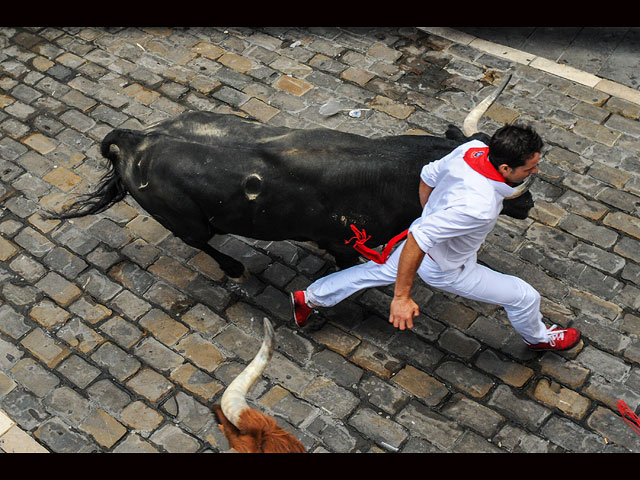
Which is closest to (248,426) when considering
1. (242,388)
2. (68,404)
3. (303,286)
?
(242,388)

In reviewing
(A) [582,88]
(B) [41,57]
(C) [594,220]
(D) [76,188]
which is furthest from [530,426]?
(B) [41,57]

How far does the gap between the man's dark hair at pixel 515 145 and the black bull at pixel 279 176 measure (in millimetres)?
760

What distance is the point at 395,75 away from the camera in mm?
8555

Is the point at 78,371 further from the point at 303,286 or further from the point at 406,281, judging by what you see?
the point at 406,281

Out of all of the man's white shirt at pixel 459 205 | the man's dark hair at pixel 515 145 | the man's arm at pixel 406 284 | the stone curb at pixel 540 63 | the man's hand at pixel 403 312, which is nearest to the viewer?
the man's dark hair at pixel 515 145

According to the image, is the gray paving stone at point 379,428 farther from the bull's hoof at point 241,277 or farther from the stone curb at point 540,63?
the stone curb at point 540,63

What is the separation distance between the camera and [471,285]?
5.36 m

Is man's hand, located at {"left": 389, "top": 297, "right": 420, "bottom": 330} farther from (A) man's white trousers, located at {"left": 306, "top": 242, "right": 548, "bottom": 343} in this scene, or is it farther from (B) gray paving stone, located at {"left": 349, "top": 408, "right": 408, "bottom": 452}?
(B) gray paving stone, located at {"left": 349, "top": 408, "right": 408, "bottom": 452}

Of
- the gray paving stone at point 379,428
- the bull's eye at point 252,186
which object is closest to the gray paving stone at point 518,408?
the gray paving stone at point 379,428

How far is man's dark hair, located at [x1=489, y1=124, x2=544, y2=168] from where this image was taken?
4527 mm

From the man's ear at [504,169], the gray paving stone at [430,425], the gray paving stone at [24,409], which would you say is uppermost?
the man's ear at [504,169]

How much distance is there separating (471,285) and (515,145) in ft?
4.10

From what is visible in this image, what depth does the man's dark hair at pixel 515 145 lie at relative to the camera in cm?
453

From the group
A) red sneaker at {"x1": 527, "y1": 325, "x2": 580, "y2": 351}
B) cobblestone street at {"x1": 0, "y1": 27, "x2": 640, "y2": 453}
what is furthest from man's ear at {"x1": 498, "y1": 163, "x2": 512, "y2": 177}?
cobblestone street at {"x1": 0, "y1": 27, "x2": 640, "y2": 453}
